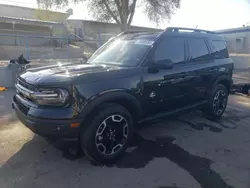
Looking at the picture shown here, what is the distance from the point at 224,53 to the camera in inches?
206

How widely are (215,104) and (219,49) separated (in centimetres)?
126

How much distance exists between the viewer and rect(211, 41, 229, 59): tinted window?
4.91 meters

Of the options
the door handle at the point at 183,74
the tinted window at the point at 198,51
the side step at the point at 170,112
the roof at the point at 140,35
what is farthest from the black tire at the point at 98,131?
the tinted window at the point at 198,51

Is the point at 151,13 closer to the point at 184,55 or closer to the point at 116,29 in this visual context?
the point at 116,29

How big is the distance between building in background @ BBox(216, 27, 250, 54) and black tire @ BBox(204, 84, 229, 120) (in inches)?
1351

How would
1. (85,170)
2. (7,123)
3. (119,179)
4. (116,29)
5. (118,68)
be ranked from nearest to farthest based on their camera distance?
(119,179) → (85,170) → (118,68) → (7,123) → (116,29)

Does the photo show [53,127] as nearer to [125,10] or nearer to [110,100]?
[110,100]

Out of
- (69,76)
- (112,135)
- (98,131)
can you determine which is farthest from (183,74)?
(69,76)

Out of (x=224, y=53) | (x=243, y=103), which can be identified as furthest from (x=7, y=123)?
(x=243, y=103)

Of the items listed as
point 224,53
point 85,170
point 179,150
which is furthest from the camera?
point 224,53

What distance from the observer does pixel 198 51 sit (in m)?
4.48

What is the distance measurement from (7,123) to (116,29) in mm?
32904

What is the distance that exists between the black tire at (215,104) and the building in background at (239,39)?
113 ft

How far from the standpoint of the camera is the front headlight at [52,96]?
2.75 m
